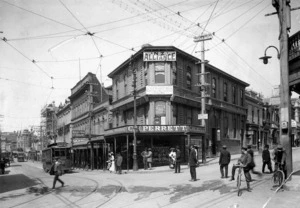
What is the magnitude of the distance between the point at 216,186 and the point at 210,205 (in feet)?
11.8

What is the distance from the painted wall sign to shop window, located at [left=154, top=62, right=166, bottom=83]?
55 cm

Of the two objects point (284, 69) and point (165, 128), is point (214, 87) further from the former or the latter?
point (284, 69)

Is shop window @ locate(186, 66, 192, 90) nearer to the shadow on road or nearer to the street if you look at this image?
the shadow on road

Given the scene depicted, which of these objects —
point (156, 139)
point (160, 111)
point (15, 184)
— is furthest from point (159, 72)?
point (15, 184)

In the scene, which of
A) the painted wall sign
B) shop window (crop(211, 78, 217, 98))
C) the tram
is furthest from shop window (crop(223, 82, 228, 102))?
the tram

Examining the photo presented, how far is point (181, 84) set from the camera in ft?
96.7

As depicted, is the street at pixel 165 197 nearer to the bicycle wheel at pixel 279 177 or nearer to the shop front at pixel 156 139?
the bicycle wheel at pixel 279 177

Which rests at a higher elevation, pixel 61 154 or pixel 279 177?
pixel 279 177

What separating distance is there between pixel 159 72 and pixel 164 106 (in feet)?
10.9

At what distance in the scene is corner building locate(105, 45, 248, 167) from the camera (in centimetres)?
2615

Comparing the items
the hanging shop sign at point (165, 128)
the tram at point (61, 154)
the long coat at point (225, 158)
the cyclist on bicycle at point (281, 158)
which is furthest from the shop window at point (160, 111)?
the cyclist on bicycle at point (281, 158)

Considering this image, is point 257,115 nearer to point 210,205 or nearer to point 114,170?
point 114,170

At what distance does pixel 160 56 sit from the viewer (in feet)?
93.2

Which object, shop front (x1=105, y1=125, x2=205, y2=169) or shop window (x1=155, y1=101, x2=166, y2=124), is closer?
shop front (x1=105, y1=125, x2=205, y2=169)
